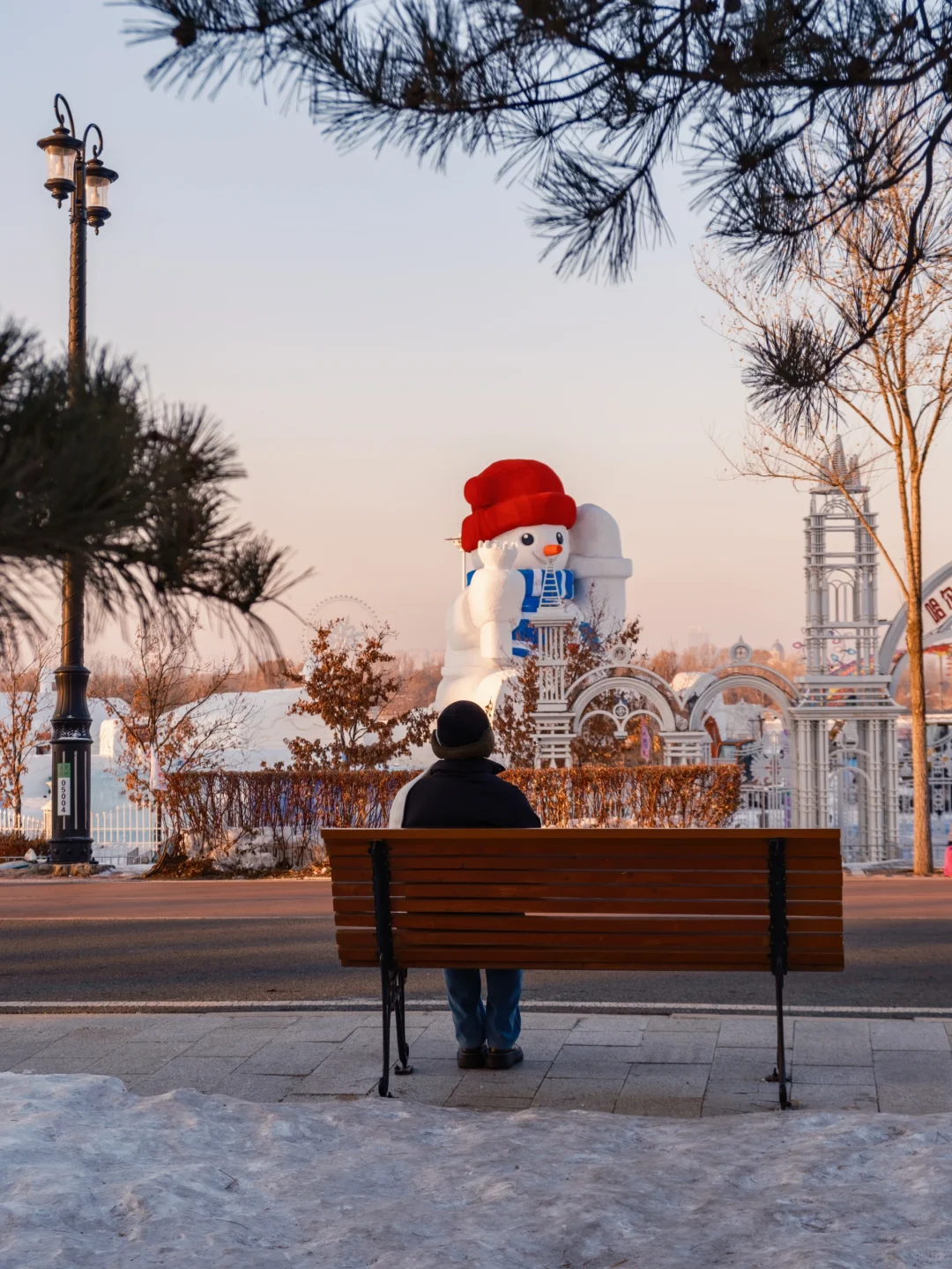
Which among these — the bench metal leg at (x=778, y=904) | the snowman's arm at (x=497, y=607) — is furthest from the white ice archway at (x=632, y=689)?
the bench metal leg at (x=778, y=904)

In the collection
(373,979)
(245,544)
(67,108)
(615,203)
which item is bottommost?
(373,979)

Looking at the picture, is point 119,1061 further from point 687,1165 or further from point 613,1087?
point 687,1165

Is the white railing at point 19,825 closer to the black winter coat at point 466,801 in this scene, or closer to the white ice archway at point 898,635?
the white ice archway at point 898,635

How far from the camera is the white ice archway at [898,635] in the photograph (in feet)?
57.5

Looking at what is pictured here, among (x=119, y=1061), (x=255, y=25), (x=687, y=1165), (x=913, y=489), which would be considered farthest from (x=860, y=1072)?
(x=913, y=489)

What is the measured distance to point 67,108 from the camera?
15180 millimetres

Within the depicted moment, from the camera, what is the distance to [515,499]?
101ft

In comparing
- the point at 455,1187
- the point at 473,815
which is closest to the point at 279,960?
the point at 473,815

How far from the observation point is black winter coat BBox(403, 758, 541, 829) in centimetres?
568

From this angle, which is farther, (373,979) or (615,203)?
(373,979)

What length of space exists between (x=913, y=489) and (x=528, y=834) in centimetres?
1266

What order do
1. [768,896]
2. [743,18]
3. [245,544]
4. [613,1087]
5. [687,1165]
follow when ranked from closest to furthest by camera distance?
1. [245,544]
2. [687,1165]
3. [743,18]
4. [768,896]
5. [613,1087]

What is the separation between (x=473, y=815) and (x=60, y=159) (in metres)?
12.5

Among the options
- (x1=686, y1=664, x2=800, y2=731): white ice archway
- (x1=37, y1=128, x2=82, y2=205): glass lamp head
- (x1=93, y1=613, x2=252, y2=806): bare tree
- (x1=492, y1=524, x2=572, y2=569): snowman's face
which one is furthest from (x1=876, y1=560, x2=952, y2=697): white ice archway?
(x1=492, y1=524, x2=572, y2=569): snowman's face
